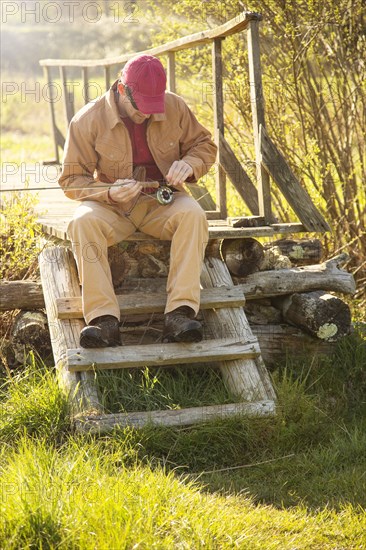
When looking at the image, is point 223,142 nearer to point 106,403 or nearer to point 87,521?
point 106,403

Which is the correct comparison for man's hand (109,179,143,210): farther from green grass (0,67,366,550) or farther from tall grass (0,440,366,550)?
tall grass (0,440,366,550)

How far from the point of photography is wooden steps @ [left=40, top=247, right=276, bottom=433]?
15.6ft

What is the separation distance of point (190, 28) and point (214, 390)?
435 cm

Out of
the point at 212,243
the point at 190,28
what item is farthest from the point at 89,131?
the point at 190,28

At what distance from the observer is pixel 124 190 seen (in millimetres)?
5176

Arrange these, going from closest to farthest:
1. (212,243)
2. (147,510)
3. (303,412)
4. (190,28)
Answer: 1. (147,510)
2. (303,412)
3. (212,243)
4. (190,28)

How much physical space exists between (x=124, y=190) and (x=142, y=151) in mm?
488

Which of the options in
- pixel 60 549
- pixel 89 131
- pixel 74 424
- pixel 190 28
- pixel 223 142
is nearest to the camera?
pixel 60 549

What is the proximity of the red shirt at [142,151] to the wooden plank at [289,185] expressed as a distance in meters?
0.81

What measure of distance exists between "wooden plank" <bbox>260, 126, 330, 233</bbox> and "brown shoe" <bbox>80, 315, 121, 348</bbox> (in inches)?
64.3

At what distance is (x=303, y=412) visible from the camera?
16.5 feet

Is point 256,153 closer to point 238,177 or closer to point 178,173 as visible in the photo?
point 238,177

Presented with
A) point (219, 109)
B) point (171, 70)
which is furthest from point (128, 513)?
point (171, 70)

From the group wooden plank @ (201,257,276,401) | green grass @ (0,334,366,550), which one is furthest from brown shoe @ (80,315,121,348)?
wooden plank @ (201,257,276,401)
